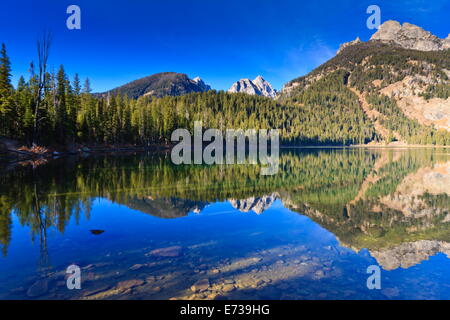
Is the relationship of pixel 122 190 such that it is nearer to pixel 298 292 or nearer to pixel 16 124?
pixel 298 292

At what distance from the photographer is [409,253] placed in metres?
10.5

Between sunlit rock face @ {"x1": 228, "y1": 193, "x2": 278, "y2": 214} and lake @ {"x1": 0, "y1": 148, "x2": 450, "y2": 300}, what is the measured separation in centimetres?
10

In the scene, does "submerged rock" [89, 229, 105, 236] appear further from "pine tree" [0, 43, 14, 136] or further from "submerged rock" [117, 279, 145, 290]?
"pine tree" [0, 43, 14, 136]

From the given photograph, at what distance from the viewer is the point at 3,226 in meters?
11.9

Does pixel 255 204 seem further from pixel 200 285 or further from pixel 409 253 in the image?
pixel 200 285

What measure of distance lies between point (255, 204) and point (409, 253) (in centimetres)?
925

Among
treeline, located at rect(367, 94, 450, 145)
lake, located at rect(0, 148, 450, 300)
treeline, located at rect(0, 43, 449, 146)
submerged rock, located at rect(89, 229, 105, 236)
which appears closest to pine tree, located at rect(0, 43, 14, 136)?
treeline, located at rect(0, 43, 449, 146)

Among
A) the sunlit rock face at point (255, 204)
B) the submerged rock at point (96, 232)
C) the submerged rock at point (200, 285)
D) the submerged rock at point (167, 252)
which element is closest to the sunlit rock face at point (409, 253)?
the submerged rock at point (200, 285)

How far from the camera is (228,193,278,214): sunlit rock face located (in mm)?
17125

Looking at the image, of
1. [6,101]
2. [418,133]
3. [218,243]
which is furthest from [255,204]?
[418,133]

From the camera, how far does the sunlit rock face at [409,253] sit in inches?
377

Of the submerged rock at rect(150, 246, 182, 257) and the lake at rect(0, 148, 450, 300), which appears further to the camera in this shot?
the submerged rock at rect(150, 246, 182, 257)
